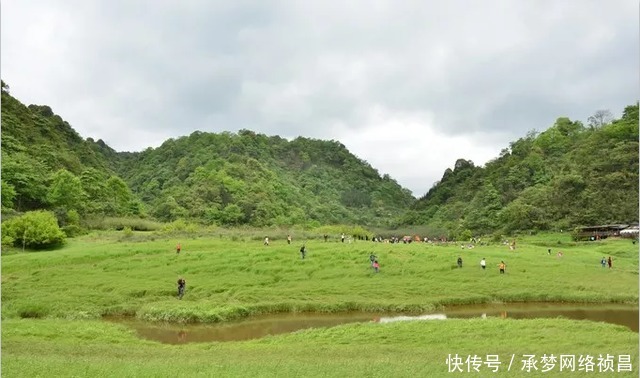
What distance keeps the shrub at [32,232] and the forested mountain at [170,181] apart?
1305 centimetres

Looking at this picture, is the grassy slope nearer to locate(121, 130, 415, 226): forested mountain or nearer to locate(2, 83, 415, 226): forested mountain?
locate(2, 83, 415, 226): forested mountain

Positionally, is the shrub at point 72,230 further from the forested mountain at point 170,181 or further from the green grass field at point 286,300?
the green grass field at point 286,300

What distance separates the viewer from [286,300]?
124ft

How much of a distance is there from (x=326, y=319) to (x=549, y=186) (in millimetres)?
97165

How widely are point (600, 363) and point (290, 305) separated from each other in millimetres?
23519

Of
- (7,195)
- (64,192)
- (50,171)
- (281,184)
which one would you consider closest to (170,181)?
(281,184)

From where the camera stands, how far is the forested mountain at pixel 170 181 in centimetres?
8681

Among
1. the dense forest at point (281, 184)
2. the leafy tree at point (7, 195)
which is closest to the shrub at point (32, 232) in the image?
the dense forest at point (281, 184)

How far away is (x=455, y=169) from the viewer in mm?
180750

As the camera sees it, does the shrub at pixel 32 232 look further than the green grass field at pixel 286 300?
Yes

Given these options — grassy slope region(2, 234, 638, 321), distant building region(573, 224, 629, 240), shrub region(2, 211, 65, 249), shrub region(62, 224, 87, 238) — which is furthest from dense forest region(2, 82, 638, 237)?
grassy slope region(2, 234, 638, 321)

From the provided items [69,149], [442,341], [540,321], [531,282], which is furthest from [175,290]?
[69,149]

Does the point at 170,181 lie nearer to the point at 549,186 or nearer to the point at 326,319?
the point at 549,186

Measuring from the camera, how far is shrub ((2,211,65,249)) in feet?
194
